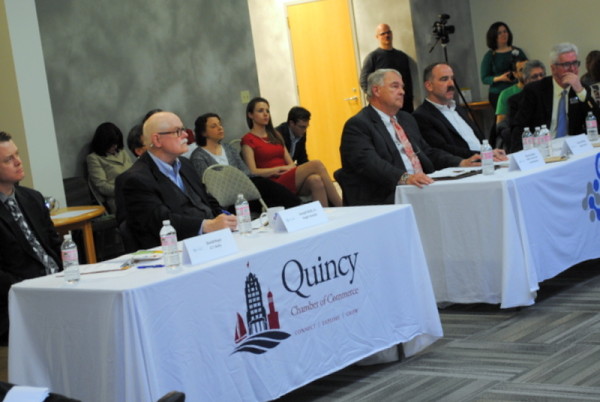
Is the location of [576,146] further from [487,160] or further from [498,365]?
[498,365]

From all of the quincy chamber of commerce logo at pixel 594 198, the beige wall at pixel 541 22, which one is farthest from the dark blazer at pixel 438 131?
the beige wall at pixel 541 22

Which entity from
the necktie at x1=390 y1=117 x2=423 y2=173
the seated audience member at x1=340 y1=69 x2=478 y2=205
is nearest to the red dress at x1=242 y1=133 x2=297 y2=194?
the seated audience member at x1=340 y1=69 x2=478 y2=205

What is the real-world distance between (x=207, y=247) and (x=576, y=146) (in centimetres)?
268

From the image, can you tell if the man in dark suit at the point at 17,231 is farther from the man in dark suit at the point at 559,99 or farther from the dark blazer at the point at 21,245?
the man in dark suit at the point at 559,99

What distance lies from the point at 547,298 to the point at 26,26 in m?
4.09

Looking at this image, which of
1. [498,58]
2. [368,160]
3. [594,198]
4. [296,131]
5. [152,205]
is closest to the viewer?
[152,205]

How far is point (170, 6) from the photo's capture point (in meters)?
8.52

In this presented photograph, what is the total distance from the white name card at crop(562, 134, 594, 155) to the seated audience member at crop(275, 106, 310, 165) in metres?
3.76

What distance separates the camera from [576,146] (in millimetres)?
5148

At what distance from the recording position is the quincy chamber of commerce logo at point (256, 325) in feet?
10.8

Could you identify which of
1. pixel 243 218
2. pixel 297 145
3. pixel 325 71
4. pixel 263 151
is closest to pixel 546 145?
pixel 243 218

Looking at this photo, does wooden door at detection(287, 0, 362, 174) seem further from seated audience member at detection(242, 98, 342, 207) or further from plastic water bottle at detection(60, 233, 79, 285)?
plastic water bottle at detection(60, 233, 79, 285)

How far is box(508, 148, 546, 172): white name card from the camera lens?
474 centimetres

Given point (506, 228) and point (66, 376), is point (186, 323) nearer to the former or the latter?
point (66, 376)
